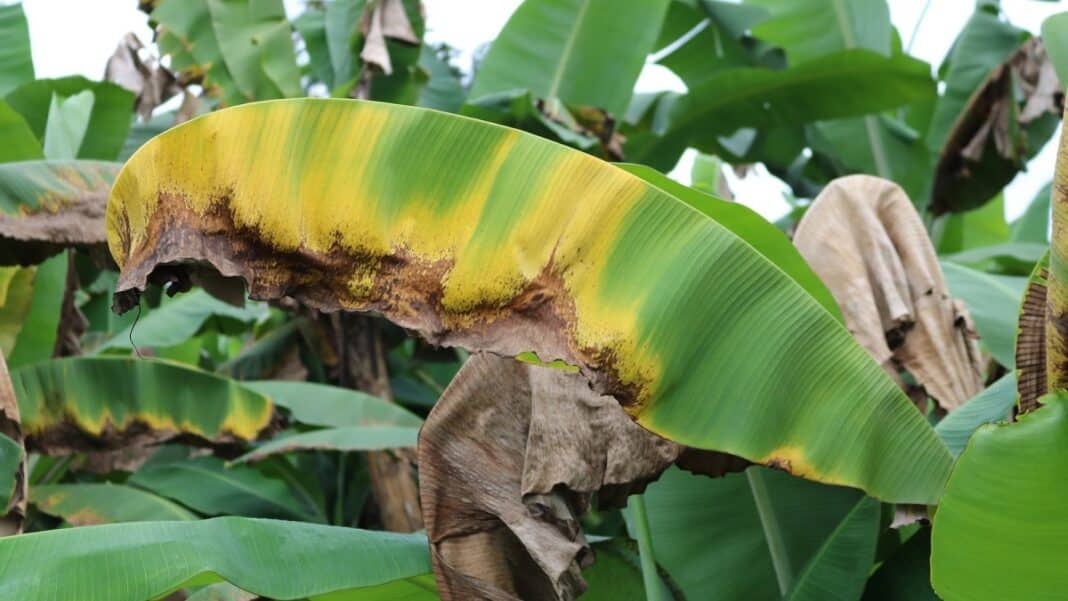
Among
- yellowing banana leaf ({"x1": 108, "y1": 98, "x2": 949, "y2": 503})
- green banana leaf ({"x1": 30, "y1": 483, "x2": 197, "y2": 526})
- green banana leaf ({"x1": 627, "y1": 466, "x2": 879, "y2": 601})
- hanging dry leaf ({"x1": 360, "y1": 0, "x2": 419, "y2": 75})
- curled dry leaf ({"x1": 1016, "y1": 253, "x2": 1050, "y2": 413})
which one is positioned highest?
yellowing banana leaf ({"x1": 108, "y1": 98, "x2": 949, "y2": 503})

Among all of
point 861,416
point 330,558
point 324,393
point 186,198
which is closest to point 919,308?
point 861,416

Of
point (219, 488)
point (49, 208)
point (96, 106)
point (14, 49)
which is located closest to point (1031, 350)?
point (49, 208)

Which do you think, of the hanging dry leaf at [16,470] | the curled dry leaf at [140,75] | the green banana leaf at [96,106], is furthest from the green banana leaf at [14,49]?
the hanging dry leaf at [16,470]

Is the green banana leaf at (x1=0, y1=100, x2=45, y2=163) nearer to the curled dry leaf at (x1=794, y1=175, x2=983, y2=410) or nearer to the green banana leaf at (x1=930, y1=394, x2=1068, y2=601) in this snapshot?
the curled dry leaf at (x1=794, y1=175, x2=983, y2=410)

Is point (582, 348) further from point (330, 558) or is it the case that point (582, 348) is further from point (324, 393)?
point (324, 393)

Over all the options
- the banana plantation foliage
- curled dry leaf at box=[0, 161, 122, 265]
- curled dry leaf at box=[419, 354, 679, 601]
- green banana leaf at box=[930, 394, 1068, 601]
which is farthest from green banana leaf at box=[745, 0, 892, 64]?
green banana leaf at box=[930, 394, 1068, 601]

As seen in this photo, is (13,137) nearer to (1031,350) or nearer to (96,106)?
(96,106)
